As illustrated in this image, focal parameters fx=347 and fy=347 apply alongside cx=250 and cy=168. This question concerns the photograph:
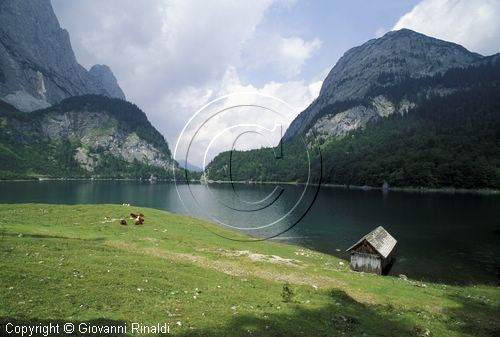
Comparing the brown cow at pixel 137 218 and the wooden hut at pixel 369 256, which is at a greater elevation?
the brown cow at pixel 137 218

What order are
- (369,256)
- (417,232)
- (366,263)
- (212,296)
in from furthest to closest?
(417,232)
(366,263)
(369,256)
(212,296)

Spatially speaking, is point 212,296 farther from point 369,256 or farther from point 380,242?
point 380,242

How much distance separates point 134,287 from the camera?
23.0m

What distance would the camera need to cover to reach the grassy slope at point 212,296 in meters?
18.0

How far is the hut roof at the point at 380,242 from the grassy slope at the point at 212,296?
444 inches

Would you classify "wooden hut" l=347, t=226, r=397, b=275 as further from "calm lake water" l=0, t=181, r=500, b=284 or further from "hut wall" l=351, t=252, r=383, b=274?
"calm lake water" l=0, t=181, r=500, b=284

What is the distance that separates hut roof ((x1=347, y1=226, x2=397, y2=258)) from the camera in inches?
2007

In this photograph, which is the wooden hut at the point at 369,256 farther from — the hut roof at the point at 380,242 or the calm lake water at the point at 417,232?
the calm lake water at the point at 417,232

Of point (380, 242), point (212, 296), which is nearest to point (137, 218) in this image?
point (212, 296)

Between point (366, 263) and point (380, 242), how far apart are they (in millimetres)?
5371

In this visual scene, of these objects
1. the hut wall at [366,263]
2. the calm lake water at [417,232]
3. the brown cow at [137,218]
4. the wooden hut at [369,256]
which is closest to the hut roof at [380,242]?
the wooden hut at [369,256]

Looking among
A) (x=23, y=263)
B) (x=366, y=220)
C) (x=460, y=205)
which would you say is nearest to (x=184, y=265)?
(x=23, y=263)

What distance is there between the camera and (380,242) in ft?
177

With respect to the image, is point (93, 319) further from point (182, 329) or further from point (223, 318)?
point (223, 318)
